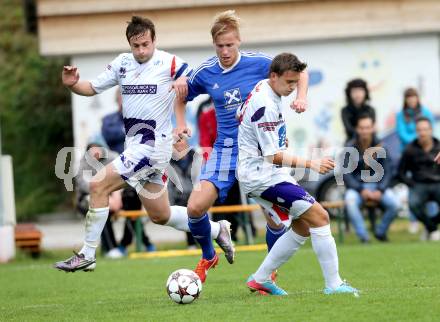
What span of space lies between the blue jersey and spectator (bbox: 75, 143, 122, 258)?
169 inches

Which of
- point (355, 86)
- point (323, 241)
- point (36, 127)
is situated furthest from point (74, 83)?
point (36, 127)

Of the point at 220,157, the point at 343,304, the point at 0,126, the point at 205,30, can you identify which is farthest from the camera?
the point at 0,126

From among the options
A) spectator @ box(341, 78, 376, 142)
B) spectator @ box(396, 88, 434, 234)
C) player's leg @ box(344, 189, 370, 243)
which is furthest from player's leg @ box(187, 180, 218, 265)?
spectator @ box(396, 88, 434, 234)

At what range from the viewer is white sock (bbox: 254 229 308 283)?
7941 mm

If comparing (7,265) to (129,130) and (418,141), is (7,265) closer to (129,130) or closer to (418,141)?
(129,130)

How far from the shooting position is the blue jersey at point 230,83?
8.62 m

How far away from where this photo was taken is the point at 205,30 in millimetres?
18922

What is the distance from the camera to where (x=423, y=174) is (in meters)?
14.0

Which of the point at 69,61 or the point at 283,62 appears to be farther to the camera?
the point at 69,61

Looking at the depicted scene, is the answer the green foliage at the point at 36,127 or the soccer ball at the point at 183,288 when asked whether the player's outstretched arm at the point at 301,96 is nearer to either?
the soccer ball at the point at 183,288

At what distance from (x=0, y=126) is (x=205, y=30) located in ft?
20.6

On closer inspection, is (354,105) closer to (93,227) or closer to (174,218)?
(174,218)

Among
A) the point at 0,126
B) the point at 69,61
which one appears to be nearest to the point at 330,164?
the point at 69,61

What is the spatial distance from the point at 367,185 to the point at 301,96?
6.17 metres
